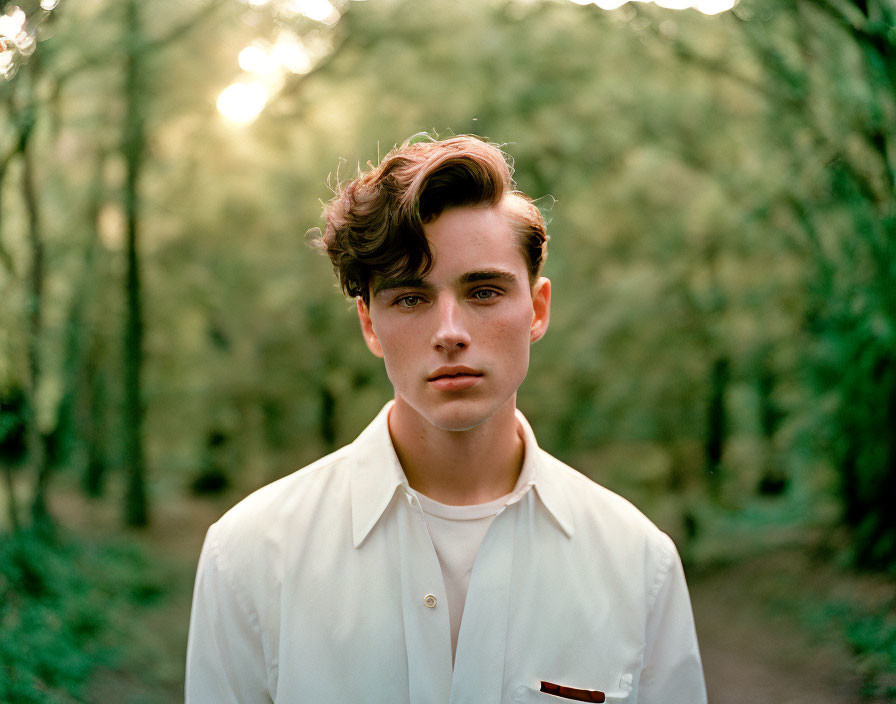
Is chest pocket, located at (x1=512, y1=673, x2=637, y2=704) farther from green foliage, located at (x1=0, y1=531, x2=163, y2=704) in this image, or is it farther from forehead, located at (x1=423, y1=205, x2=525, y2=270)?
green foliage, located at (x1=0, y1=531, x2=163, y2=704)

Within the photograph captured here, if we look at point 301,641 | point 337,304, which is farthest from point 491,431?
point 337,304

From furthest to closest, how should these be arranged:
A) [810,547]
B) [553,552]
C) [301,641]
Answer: [810,547] → [553,552] → [301,641]

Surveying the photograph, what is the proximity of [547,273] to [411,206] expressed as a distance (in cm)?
640

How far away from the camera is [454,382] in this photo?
1.71 meters

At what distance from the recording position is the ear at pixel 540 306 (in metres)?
1.98

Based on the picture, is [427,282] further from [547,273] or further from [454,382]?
[547,273]

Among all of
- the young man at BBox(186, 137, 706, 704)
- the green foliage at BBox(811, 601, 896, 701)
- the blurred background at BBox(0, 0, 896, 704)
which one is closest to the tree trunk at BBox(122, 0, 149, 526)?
the blurred background at BBox(0, 0, 896, 704)

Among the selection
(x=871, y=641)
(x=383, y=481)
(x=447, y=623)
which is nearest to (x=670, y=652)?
(x=447, y=623)

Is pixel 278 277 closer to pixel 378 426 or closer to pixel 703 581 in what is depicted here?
pixel 703 581

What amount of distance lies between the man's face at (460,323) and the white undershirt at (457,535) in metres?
0.23

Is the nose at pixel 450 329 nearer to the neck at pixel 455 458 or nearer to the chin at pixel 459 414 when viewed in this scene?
the chin at pixel 459 414

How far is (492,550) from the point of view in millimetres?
1761

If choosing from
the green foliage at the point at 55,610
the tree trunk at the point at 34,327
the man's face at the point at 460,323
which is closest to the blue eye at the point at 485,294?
the man's face at the point at 460,323

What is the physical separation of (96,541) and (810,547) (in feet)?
22.9
